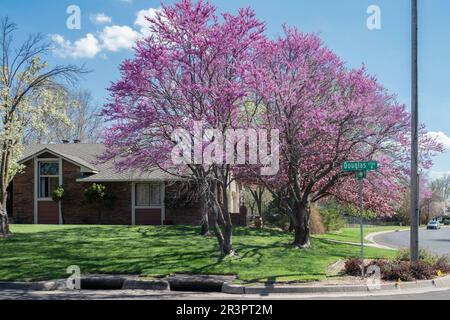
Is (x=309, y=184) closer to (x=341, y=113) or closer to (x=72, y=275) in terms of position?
(x=341, y=113)

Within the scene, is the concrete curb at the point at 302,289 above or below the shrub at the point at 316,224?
above

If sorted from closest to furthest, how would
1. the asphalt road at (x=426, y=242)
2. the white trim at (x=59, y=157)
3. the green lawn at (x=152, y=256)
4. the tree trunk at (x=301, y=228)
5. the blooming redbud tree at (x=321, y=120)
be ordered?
the green lawn at (x=152, y=256), the blooming redbud tree at (x=321, y=120), the tree trunk at (x=301, y=228), the asphalt road at (x=426, y=242), the white trim at (x=59, y=157)

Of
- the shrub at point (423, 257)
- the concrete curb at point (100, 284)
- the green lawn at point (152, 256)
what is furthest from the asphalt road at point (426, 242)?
the concrete curb at point (100, 284)

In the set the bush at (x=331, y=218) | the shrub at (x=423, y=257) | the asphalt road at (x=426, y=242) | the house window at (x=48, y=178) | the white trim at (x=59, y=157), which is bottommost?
the asphalt road at (x=426, y=242)

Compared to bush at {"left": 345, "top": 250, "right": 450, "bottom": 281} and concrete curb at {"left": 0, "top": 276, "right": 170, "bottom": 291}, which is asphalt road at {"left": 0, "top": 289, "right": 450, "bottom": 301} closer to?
concrete curb at {"left": 0, "top": 276, "right": 170, "bottom": 291}

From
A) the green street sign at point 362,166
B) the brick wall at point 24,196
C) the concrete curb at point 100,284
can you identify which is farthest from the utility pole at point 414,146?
the brick wall at point 24,196

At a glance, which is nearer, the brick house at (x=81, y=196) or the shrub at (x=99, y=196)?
the shrub at (x=99, y=196)

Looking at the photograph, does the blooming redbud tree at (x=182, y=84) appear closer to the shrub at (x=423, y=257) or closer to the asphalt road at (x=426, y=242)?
the shrub at (x=423, y=257)

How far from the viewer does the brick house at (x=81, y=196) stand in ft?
95.5

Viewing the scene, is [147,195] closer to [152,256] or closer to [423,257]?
[152,256]

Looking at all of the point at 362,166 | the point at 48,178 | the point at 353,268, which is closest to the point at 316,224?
the point at 48,178

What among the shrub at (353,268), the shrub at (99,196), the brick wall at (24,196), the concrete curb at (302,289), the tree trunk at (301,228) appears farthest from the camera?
the brick wall at (24,196)

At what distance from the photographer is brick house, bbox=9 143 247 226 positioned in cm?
2909

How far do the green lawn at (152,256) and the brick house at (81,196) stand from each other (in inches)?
293
